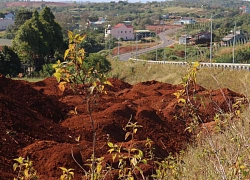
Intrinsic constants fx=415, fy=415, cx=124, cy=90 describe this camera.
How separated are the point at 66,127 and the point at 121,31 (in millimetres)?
58041

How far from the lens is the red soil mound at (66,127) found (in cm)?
586

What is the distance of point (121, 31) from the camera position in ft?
214

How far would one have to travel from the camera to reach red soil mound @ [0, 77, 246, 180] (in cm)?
586

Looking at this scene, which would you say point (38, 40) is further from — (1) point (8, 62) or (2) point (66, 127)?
(2) point (66, 127)

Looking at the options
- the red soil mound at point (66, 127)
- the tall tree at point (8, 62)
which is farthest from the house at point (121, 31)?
the red soil mound at point (66, 127)

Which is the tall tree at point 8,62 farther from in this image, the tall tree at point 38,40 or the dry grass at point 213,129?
the dry grass at point 213,129

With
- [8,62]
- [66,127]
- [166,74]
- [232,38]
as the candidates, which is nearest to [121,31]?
[232,38]

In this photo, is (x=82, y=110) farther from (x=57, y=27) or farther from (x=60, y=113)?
(x=57, y=27)

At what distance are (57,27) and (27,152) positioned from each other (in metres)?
19.0

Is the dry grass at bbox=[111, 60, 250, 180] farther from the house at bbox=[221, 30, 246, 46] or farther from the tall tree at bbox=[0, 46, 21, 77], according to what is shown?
the house at bbox=[221, 30, 246, 46]

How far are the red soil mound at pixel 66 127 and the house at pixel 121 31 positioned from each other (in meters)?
53.2

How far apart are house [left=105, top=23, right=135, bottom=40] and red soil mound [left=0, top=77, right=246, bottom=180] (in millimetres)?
53155

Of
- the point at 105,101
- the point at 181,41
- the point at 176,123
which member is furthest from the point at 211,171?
the point at 181,41

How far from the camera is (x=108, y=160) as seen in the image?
6.06 metres
